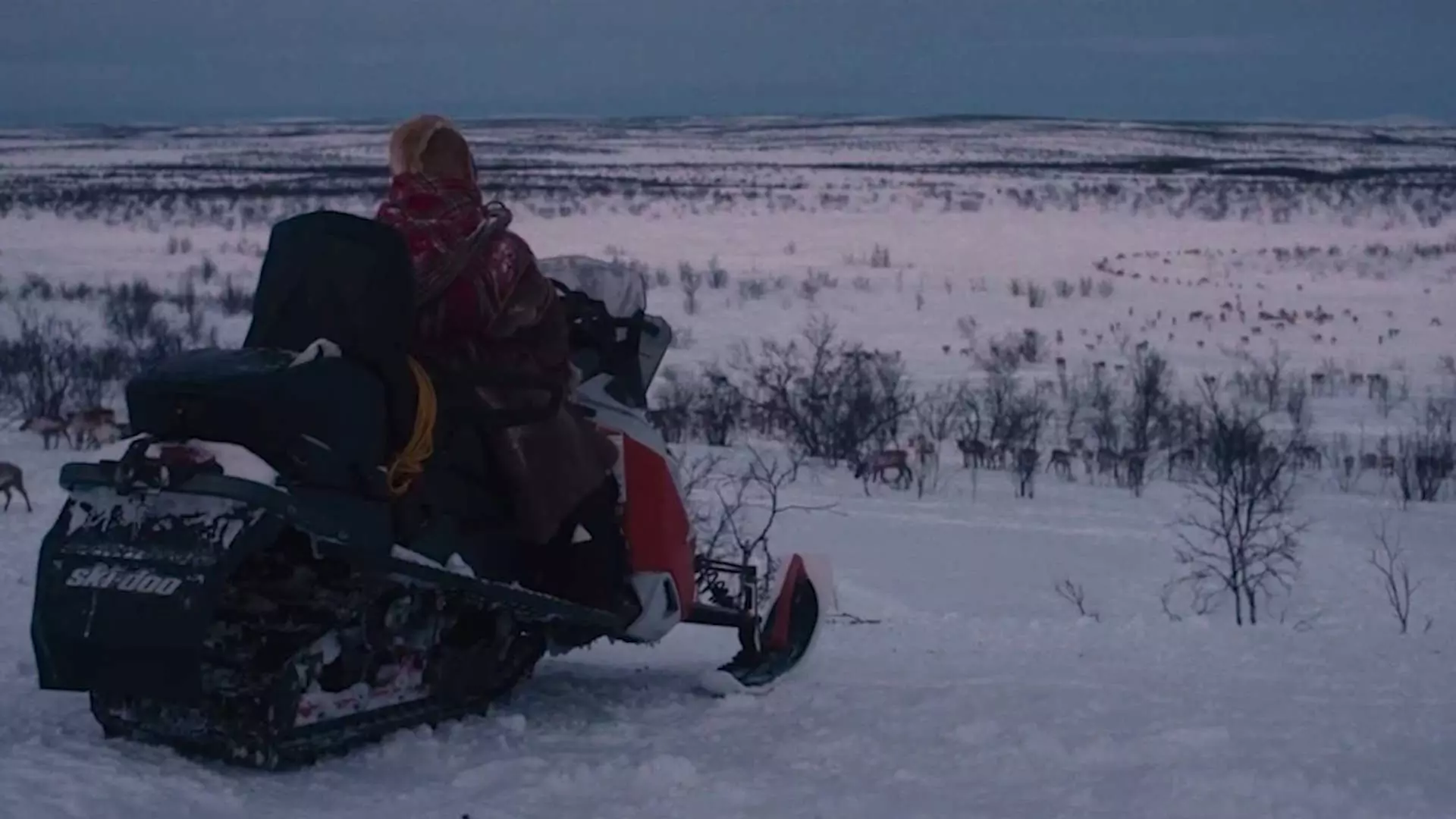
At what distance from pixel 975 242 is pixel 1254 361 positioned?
1353 cm

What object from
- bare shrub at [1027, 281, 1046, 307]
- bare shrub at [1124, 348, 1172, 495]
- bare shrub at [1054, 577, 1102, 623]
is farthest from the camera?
bare shrub at [1027, 281, 1046, 307]

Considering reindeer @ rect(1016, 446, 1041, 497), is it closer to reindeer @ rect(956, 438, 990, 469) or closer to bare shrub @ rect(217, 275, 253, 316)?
reindeer @ rect(956, 438, 990, 469)

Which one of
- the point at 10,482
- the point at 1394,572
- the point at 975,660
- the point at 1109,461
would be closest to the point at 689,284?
the point at 1109,461

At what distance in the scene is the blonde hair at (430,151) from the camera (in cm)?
394

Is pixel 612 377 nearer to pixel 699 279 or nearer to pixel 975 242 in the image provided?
pixel 699 279

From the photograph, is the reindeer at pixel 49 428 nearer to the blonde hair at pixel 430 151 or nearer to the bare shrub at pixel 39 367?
the bare shrub at pixel 39 367

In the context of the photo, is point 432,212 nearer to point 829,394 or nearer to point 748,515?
point 748,515

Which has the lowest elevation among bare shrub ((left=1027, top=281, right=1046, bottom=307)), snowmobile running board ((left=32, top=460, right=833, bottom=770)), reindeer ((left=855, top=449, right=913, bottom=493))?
reindeer ((left=855, top=449, right=913, bottom=493))

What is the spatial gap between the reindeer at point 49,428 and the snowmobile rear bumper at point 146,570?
7.79 meters

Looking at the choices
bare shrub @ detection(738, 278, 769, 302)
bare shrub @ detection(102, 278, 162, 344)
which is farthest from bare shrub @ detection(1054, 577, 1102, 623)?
bare shrub @ detection(738, 278, 769, 302)

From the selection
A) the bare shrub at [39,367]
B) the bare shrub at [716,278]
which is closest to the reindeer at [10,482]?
the bare shrub at [39,367]

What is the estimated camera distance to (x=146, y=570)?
134 inches

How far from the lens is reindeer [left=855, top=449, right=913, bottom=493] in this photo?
39.3 ft

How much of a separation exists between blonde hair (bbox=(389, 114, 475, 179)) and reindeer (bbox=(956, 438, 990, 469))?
→ 30.8 feet
